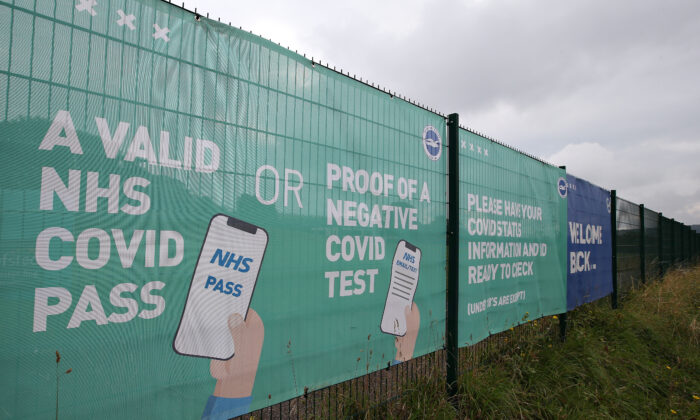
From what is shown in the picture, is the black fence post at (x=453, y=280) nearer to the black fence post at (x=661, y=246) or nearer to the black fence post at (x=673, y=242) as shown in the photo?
the black fence post at (x=661, y=246)

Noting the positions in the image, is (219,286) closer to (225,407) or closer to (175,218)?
(175,218)

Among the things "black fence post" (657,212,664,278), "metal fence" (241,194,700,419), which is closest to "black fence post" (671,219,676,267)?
"metal fence" (241,194,700,419)

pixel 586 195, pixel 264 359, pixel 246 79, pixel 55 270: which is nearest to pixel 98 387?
pixel 55 270

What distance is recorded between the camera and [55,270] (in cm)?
139

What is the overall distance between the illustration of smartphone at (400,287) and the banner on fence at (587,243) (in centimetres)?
323

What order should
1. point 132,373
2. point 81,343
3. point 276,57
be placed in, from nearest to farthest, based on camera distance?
point 81,343 < point 132,373 < point 276,57

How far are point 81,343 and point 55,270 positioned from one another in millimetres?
289

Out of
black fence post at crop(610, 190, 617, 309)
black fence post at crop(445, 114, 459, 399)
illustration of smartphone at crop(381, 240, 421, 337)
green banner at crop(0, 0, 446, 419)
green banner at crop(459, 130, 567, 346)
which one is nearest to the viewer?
green banner at crop(0, 0, 446, 419)

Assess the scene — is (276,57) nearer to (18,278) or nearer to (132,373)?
(18,278)

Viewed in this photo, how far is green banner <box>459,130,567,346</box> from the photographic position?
3371mm

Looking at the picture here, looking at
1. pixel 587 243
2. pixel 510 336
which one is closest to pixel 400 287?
pixel 510 336

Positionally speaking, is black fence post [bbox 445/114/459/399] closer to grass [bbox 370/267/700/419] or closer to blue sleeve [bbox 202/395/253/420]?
grass [bbox 370/267/700/419]

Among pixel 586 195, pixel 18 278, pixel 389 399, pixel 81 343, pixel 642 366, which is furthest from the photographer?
pixel 586 195

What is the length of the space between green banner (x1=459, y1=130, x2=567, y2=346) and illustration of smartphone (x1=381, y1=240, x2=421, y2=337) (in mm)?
656
